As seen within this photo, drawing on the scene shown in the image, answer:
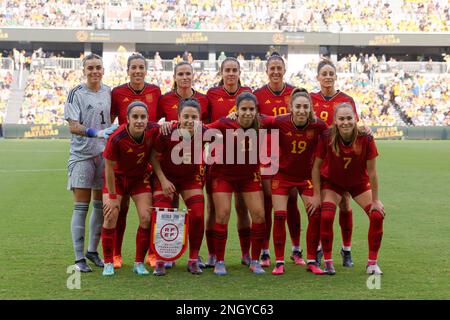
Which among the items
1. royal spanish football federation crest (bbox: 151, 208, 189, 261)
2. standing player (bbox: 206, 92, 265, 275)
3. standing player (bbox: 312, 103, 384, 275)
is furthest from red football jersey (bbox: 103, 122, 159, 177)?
standing player (bbox: 312, 103, 384, 275)

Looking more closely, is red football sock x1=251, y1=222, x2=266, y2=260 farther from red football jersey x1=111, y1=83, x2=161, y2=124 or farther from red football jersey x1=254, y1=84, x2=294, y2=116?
red football jersey x1=111, y1=83, x2=161, y2=124

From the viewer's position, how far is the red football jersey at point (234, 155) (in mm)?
6879

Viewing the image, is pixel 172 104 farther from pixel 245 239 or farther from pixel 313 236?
pixel 313 236

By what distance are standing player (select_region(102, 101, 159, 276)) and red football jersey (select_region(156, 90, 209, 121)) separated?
68 centimetres

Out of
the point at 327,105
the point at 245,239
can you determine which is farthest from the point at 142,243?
the point at 327,105

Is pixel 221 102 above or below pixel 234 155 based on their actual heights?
above

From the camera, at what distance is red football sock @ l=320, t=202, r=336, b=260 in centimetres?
674

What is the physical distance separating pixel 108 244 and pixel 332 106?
2.61 m

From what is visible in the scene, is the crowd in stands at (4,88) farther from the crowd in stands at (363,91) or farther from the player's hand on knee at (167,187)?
the player's hand on knee at (167,187)

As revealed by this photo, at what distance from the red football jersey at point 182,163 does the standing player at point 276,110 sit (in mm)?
736

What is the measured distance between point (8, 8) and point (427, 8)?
25.2 m

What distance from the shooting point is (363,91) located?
40.3 m

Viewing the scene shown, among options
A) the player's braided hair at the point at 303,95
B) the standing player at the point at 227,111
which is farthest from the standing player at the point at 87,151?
the player's braided hair at the point at 303,95

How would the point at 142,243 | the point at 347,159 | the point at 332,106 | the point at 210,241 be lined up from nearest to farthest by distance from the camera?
the point at 142,243
the point at 347,159
the point at 210,241
the point at 332,106
